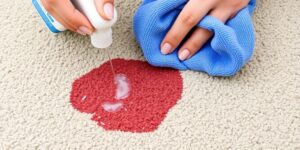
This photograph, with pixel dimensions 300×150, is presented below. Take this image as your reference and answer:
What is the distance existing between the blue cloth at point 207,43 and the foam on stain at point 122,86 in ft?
0.16

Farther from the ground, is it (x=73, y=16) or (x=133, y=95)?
(x=73, y=16)

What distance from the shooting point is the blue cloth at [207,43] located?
0.62 metres

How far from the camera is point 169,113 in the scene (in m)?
0.61

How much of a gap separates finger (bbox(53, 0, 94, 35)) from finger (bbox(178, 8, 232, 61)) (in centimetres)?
16

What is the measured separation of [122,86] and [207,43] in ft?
0.49

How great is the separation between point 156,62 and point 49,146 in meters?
0.20

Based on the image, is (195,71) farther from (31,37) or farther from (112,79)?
(31,37)

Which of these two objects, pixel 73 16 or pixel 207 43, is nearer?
pixel 73 16

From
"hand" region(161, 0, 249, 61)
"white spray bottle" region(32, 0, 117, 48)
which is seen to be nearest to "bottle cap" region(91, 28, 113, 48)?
"white spray bottle" region(32, 0, 117, 48)

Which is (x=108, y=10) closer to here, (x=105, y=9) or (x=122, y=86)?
(x=105, y=9)

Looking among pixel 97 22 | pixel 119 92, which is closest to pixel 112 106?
pixel 119 92

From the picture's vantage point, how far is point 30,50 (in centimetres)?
68

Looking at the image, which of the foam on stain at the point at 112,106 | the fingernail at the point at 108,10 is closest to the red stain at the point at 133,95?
the foam on stain at the point at 112,106

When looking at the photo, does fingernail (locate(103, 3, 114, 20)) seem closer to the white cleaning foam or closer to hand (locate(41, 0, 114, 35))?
hand (locate(41, 0, 114, 35))
